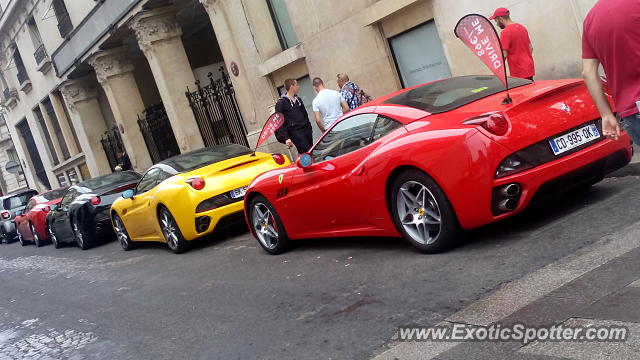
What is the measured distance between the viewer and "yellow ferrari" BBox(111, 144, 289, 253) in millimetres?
9195

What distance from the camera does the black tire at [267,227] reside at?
7.52 m

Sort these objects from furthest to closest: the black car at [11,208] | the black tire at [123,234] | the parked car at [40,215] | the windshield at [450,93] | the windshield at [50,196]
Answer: the black car at [11,208] < the windshield at [50,196] < the parked car at [40,215] < the black tire at [123,234] < the windshield at [450,93]

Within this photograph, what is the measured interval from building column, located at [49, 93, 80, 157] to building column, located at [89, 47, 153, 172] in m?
8.61

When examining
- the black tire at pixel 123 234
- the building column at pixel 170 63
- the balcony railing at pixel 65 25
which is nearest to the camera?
the black tire at pixel 123 234

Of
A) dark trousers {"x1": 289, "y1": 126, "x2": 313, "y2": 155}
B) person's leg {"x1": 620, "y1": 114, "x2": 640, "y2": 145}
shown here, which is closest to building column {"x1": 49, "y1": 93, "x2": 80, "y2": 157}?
dark trousers {"x1": 289, "y1": 126, "x2": 313, "y2": 155}

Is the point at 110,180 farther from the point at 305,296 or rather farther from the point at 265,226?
the point at 305,296

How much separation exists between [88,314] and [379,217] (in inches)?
144

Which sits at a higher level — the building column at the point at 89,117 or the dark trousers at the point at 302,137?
the building column at the point at 89,117

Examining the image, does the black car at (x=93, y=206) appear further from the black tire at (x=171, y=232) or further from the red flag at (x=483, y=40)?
the red flag at (x=483, y=40)

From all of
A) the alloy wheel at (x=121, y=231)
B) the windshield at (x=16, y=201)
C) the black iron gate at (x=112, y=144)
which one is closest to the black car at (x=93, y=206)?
the alloy wheel at (x=121, y=231)

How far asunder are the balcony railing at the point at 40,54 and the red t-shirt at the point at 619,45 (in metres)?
30.8

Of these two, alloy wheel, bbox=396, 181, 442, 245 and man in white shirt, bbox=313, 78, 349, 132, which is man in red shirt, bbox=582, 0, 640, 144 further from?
man in white shirt, bbox=313, 78, 349, 132

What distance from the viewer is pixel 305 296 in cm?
566

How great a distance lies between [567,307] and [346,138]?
3002 mm
